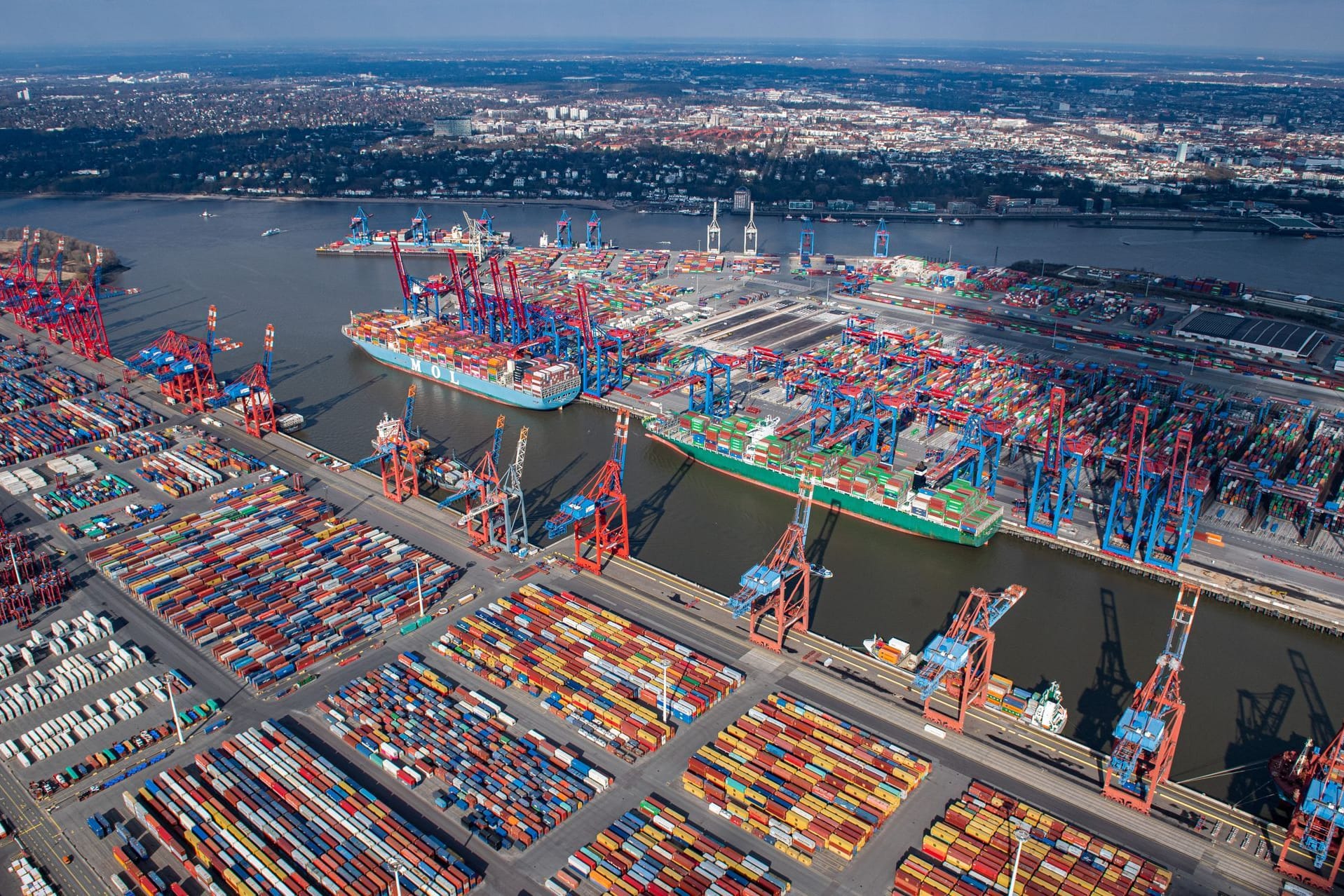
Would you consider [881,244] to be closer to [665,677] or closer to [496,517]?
[496,517]

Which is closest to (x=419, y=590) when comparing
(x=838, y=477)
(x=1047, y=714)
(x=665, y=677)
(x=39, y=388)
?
(x=665, y=677)

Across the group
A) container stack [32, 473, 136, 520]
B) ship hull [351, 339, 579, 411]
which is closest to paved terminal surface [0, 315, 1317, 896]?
container stack [32, 473, 136, 520]

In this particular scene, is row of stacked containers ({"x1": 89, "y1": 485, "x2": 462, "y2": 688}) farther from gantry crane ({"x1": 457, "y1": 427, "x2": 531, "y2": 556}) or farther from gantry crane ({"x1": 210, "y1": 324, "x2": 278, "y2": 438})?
gantry crane ({"x1": 210, "y1": 324, "x2": 278, "y2": 438})

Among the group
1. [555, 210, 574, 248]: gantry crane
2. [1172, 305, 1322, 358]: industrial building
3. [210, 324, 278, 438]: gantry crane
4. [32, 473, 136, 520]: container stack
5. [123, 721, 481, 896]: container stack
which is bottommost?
[123, 721, 481, 896]: container stack

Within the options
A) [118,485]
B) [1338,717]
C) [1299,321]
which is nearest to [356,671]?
[118,485]

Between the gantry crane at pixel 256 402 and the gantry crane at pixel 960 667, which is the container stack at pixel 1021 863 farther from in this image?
the gantry crane at pixel 256 402

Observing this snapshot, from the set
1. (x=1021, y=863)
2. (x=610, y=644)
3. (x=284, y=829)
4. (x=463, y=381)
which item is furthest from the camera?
(x=463, y=381)
